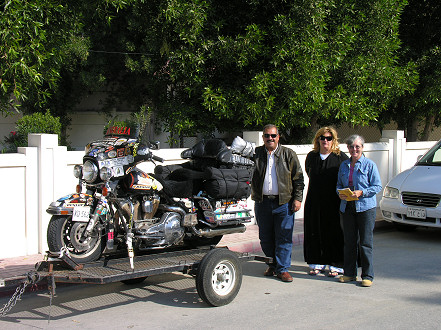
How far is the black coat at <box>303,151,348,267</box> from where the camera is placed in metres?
7.47

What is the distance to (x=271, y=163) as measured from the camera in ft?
23.7

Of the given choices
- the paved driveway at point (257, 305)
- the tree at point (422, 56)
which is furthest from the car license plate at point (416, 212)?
the tree at point (422, 56)

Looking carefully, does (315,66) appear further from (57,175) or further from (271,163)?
(57,175)

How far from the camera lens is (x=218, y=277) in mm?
6285

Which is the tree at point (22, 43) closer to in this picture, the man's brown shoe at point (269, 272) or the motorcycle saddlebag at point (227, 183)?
the motorcycle saddlebag at point (227, 183)

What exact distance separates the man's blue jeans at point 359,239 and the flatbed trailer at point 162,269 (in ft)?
4.33

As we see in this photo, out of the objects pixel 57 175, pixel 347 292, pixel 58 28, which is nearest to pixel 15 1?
pixel 58 28

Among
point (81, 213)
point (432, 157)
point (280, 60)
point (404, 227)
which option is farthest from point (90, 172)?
point (432, 157)

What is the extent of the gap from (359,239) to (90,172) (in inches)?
136

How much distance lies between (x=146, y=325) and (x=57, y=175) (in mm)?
3645

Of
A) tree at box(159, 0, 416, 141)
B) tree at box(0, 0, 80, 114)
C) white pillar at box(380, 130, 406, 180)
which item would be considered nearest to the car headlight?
tree at box(159, 0, 416, 141)

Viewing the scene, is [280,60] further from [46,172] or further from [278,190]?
[46,172]

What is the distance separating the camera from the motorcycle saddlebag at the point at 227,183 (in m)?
6.68

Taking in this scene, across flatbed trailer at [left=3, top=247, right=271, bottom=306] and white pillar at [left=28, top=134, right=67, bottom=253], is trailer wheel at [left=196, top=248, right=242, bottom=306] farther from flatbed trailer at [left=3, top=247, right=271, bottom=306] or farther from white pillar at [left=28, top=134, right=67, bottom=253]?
white pillar at [left=28, top=134, right=67, bottom=253]
